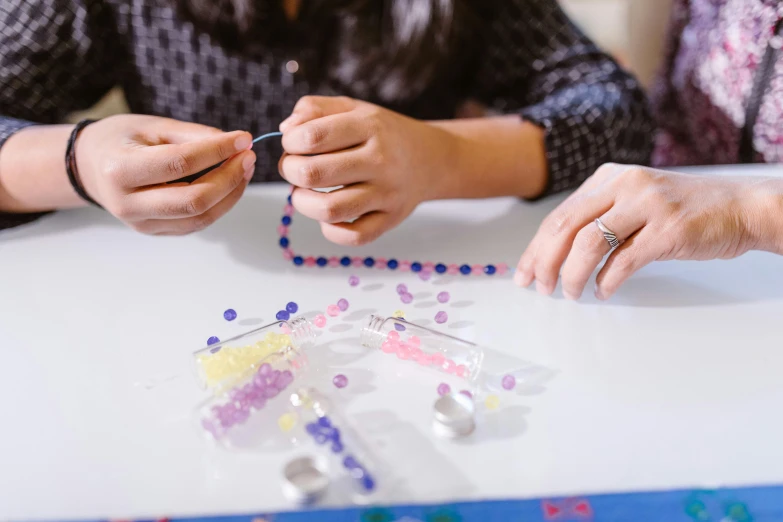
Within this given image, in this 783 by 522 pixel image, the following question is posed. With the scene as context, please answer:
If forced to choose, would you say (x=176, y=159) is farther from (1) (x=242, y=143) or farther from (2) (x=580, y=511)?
(2) (x=580, y=511)

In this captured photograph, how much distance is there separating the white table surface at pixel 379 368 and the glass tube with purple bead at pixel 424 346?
0.02m

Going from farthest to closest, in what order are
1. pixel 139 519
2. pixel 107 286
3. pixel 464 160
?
pixel 464 160, pixel 107 286, pixel 139 519

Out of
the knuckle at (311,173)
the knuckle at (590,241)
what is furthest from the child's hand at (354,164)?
the knuckle at (590,241)

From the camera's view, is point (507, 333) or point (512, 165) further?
point (512, 165)

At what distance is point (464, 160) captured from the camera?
2.92 feet

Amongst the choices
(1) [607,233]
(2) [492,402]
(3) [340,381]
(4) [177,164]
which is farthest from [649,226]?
(4) [177,164]

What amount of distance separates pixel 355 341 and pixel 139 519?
279 mm

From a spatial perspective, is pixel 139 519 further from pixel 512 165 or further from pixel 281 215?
pixel 512 165

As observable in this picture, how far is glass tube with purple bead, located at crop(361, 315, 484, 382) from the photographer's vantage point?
654 millimetres

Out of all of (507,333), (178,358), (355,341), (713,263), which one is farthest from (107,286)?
(713,263)

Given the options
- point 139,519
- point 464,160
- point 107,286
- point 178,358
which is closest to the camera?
point 139,519

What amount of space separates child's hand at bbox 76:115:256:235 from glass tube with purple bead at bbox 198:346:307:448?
0.22m

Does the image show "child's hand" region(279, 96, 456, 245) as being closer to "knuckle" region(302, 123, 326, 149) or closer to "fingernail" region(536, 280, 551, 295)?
"knuckle" region(302, 123, 326, 149)

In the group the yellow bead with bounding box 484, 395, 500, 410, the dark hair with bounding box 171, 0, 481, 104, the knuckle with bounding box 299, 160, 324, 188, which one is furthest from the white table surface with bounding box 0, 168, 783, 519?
the dark hair with bounding box 171, 0, 481, 104
